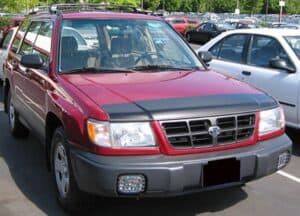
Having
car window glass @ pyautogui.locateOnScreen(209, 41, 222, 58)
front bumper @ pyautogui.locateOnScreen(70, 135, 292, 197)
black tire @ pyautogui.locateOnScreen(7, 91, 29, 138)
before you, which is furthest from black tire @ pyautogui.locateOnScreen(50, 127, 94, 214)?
car window glass @ pyautogui.locateOnScreen(209, 41, 222, 58)

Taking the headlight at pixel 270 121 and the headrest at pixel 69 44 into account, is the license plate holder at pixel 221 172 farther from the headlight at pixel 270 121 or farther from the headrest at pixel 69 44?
the headrest at pixel 69 44

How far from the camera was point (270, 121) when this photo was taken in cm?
453

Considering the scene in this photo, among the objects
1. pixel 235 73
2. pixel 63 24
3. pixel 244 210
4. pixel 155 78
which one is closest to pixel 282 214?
pixel 244 210

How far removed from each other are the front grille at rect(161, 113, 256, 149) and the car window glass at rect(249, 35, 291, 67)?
3.17 meters

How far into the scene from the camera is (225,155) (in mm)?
4176

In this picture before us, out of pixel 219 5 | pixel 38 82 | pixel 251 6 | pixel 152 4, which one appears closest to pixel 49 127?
pixel 38 82

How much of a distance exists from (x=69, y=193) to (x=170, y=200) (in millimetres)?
991

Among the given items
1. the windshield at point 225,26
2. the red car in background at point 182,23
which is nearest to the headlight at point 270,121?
the windshield at point 225,26

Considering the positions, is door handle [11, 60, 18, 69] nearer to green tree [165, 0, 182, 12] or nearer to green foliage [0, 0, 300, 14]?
green foliage [0, 0, 300, 14]

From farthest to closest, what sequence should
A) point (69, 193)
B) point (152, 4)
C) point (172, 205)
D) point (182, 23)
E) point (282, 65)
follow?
point (152, 4) < point (182, 23) < point (282, 65) < point (172, 205) < point (69, 193)

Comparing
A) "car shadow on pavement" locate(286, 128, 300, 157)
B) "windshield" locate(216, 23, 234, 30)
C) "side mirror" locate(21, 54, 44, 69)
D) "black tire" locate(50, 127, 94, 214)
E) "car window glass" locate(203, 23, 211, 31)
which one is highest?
"side mirror" locate(21, 54, 44, 69)

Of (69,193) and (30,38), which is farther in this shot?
(30,38)

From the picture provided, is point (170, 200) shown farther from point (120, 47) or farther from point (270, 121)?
point (120, 47)

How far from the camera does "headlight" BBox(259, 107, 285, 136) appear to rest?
4.45m
